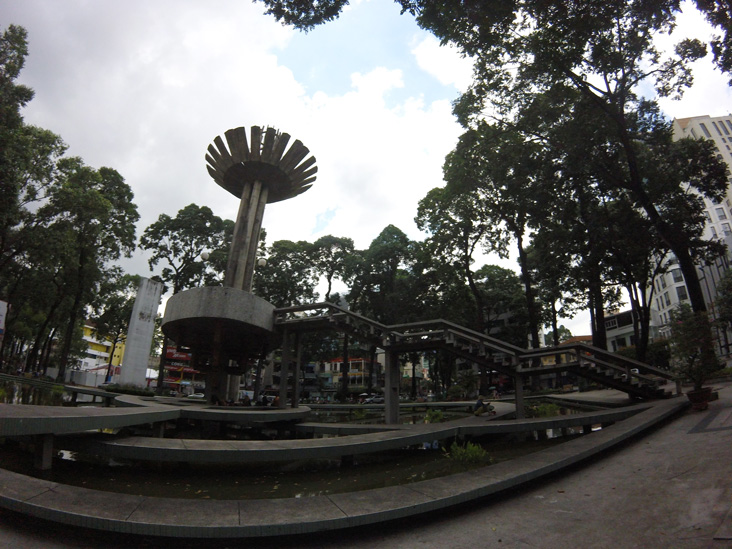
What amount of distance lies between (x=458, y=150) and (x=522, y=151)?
12.6 feet

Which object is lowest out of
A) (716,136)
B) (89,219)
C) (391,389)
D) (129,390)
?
(129,390)

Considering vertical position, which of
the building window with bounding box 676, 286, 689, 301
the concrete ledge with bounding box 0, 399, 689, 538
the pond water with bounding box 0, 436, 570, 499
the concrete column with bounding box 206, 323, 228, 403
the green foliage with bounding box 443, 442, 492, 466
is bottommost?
the pond water with bounding box 0, 436, 570, 499

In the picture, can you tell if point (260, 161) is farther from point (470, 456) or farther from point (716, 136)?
point (716, 136)

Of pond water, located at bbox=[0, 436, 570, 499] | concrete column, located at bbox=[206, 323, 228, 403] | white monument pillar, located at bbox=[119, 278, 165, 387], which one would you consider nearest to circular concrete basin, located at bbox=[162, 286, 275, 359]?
concrete column, located at bbox=[206, 323, 228, 403]

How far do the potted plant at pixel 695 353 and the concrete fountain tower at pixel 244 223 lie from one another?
1549 centimetres

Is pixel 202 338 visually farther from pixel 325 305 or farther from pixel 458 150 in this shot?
pixel 458 150

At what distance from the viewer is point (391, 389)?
1545 centimetres

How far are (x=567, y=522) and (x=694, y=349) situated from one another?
10.5m

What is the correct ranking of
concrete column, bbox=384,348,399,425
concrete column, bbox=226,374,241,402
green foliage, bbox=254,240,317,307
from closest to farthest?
concrete column, bbox=384,348,399,425
concrete column, bbox=226,374,241,402
green foliage, bbox=254,240,317,307

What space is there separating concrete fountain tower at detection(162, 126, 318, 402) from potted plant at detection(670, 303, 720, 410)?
1549 cm

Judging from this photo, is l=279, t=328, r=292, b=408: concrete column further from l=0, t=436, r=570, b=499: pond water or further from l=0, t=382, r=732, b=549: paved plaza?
l=0, t=382, r=732, b=549: paved plaza

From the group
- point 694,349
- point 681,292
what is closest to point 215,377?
point 694,349

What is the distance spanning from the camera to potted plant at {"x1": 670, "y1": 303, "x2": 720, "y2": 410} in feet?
37.1

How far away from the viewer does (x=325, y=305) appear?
16.2 meters
